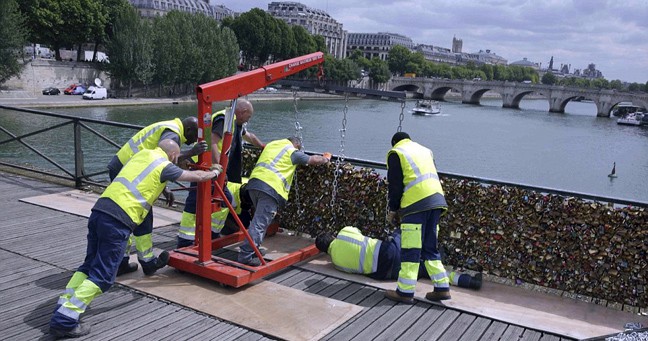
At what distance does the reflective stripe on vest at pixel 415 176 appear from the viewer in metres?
5.90

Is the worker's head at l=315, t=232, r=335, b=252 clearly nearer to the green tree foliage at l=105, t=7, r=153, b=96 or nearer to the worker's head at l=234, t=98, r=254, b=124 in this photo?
the worker's head at l=234, t=98, r=254, b=124

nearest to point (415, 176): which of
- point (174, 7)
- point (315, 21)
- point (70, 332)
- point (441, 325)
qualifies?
point (441, 325)

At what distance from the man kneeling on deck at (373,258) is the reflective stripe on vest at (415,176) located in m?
0.75

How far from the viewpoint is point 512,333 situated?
5297mm

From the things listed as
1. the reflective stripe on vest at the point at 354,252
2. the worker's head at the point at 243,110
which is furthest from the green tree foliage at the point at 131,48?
the reflective stripe on vest at the point at 354,252

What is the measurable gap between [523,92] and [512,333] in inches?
4176

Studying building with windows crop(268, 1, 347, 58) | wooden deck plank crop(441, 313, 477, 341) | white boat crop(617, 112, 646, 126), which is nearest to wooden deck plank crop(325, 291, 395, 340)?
wooden deck plank crop(441, 313, 477, 341)

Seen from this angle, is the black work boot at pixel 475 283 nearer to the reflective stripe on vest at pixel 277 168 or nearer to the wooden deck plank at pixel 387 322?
the wooden deck plank at pixel 387 322

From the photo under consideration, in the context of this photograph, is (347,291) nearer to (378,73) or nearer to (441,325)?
(441,325)

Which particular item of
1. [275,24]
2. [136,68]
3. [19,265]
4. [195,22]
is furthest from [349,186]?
[275,24]

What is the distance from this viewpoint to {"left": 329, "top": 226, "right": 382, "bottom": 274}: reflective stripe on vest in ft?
21.4

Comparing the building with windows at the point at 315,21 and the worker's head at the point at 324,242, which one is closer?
the worker's head at the point at 324,242

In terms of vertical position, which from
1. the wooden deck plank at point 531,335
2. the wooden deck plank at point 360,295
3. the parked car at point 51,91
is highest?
the wooden deck plank at point 531,335

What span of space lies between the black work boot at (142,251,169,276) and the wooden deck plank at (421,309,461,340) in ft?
9.30
